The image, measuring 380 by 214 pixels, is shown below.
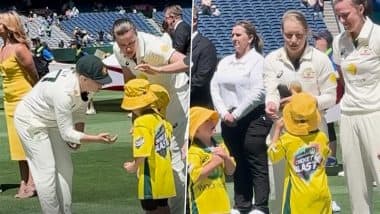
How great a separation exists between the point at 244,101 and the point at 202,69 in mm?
166

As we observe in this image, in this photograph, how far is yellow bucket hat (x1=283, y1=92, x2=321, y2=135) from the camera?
307cm

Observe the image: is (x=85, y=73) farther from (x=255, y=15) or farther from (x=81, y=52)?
(x=255, y=15)

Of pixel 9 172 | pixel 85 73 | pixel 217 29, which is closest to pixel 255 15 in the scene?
pixel 217 29

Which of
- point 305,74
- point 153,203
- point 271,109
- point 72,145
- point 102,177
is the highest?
point 305,74

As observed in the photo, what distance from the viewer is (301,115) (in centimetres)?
310

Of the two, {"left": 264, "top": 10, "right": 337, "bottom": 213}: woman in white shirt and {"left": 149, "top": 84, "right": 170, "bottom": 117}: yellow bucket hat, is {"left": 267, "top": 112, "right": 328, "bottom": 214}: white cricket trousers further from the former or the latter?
{"left": 149, "top": 84, "right": 170, "bottom": 117}: yellow bucket hat

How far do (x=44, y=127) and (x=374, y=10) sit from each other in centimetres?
143

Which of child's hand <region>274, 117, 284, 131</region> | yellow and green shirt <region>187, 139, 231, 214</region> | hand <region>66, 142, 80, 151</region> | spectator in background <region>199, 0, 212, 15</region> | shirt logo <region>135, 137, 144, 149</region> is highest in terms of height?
spectator in background <region>199, 0, 212, 15</region>

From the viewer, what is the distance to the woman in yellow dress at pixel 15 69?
397cm

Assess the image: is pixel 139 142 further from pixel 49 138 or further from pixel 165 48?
pixel 49 138

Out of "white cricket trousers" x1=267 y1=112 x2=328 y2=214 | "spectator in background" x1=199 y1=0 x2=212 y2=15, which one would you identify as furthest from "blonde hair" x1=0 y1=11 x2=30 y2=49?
"white cricket trousers" x1=267 y1=112 x2=328 y2=214

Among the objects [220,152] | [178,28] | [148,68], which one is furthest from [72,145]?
[220,152]

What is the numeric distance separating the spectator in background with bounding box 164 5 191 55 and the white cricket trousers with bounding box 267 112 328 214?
486mm

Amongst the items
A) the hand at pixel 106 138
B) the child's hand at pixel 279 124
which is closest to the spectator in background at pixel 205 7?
the child's hand at pixel 279 124
